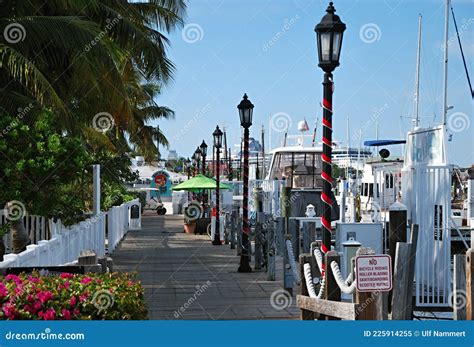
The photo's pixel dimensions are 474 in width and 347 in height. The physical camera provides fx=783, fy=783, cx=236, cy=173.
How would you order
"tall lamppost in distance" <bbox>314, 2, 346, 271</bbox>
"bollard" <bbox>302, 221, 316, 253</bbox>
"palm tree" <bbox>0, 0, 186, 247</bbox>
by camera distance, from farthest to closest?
"palm tree" <bbox>0, 0, 186, 247</bbox>
"bollard" <bbox>302, 221, 316, 253</bbox>
"tall lamppost in distance" <bbox>314, 2, 346, 271</bbox>

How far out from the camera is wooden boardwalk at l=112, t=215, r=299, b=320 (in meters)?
11.9

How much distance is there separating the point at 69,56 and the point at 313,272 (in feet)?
42.0

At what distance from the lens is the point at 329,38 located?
995 centimetres

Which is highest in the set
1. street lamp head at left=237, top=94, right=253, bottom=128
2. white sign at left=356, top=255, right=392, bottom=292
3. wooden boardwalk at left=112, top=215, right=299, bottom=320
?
street lamp head at left=237, top=94, right=253, bottom=128

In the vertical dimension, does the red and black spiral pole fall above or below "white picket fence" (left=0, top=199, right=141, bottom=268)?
above

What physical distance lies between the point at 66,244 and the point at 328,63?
19.9 ft

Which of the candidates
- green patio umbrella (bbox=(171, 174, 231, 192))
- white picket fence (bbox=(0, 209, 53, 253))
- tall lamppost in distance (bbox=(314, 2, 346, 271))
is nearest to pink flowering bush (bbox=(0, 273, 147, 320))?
tall lamppost in distance (bbox=(314, 2, 346, 271))

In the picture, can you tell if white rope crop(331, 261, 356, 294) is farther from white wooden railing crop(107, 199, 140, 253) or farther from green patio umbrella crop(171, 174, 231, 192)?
green patio umbrella crop(171, 174, 231, 192)

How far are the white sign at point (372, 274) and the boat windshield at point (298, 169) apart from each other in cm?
2169

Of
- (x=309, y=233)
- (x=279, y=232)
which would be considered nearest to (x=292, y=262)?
(x=309, y=233)

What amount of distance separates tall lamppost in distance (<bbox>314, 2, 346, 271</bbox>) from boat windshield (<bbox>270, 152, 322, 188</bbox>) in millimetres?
19274
